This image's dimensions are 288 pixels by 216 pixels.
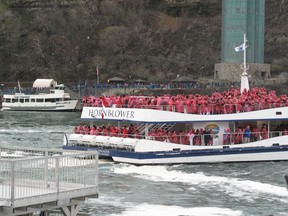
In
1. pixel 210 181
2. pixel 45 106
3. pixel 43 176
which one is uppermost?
pixel 45 106

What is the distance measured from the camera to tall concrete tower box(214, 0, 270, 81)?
12600cm

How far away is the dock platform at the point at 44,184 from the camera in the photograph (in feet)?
61.4

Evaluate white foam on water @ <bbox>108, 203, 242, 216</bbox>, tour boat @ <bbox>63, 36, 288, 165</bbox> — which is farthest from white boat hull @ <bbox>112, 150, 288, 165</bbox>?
white foam on water @ <bbox>108, 203, 242, 216</bbox>

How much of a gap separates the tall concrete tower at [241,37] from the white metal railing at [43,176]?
105038mm

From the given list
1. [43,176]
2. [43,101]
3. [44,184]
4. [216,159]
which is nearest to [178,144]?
[216,159]

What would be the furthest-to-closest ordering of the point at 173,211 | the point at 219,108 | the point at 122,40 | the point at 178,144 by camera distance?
the point at 122,40 < the point at 219,108 < the point at 178,144 < the point at 173,211

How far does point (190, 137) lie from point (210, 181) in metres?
6.77

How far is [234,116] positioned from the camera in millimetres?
47688

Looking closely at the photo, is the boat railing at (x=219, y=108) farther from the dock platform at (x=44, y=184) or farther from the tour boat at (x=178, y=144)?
the dock platform at (x=44, y=184)

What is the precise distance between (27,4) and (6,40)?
17938 millimetres

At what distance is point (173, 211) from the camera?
32.4 m

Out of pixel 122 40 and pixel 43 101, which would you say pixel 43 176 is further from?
pixel 122 40

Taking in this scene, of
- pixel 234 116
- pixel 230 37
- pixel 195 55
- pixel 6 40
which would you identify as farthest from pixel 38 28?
pixel 234 116

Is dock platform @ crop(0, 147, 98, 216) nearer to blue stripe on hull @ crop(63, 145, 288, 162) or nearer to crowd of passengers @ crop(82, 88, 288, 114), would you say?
blue stripe on hull @ crop(63, 145, 288, 162)
